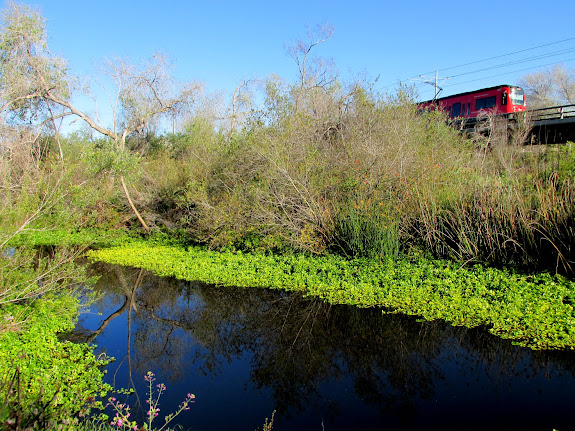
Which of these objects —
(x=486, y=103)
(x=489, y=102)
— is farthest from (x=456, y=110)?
(x=489, y=102)

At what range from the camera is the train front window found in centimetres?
2256

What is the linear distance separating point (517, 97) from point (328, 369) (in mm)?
22052

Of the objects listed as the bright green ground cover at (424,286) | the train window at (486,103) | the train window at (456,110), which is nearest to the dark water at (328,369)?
the bright green ground cover at (424,286)

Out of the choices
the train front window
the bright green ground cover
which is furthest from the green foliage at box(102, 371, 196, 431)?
the train front window

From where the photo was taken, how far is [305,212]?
36.1 feet

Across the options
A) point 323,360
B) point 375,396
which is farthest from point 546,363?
point 323,360

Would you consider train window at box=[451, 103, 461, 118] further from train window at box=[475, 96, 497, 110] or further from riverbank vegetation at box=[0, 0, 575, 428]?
riverbank vegetation at box=[0, 0, 575, 428]

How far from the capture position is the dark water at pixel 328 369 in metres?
4.68

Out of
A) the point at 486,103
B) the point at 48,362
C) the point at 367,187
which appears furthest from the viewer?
the point at 486,103

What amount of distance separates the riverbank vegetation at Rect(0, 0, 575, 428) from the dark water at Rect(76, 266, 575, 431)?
1.87 feet

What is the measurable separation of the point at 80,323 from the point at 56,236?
9.76 m

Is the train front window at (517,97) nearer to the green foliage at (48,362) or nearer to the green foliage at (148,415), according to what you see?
the green foliage at (48,362)

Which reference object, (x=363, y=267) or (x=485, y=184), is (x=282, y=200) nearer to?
(x=363, y=267)

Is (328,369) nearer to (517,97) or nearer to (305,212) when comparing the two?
(305,212)
